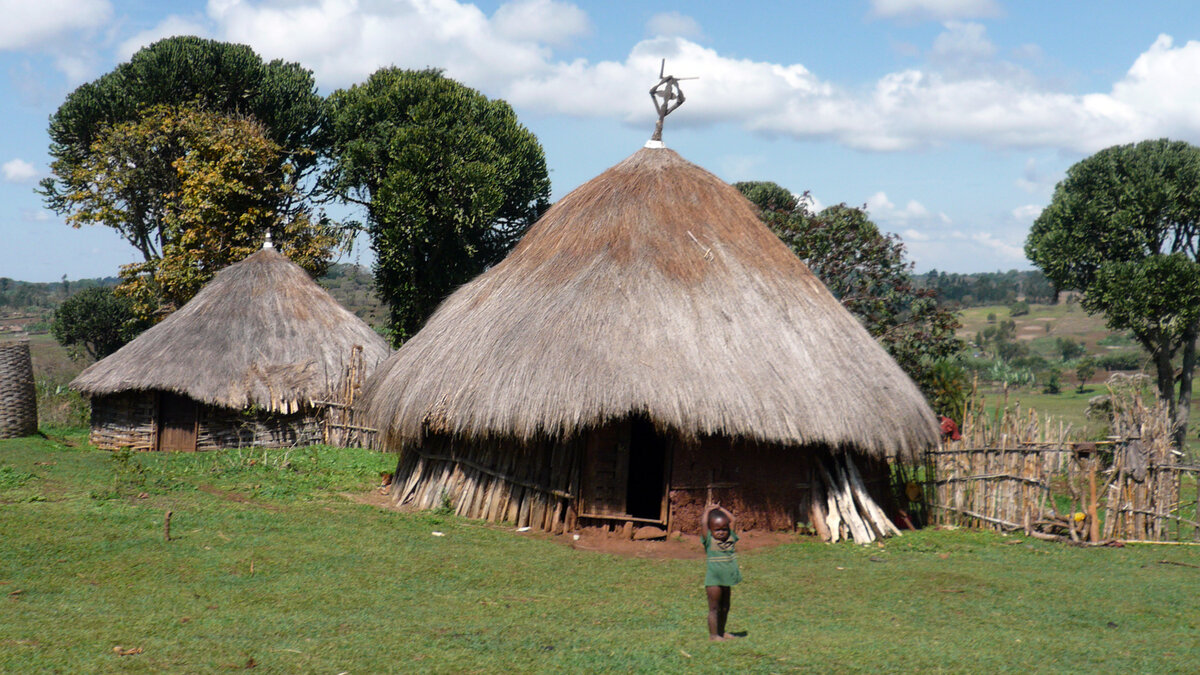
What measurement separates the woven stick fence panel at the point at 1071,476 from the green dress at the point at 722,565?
5661mm

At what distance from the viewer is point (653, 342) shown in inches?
437

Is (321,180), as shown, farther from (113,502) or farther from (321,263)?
(113,502)

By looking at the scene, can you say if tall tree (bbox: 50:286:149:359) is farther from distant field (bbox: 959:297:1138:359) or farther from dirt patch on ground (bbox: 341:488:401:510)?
distant field (bbox: 959:297:1138:359)

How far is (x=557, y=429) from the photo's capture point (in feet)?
34.8

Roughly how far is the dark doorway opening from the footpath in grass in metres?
3.07

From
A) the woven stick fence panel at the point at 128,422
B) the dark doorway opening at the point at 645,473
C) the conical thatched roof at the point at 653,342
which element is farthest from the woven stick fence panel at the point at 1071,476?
the woven stick fence panel at the point at 128,422

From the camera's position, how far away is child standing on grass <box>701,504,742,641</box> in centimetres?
675

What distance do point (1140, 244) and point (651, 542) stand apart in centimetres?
1535

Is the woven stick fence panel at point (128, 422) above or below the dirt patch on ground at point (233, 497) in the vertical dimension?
above

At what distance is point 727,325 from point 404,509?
465 centimetres

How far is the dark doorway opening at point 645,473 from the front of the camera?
1391 cm

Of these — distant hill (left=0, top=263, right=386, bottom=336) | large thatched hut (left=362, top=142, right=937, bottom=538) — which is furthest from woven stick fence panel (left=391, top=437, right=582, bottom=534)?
distant hill (left=0, top=263, right=386, bottom=336)

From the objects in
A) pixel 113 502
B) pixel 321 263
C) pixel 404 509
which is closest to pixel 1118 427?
pixel 404 509

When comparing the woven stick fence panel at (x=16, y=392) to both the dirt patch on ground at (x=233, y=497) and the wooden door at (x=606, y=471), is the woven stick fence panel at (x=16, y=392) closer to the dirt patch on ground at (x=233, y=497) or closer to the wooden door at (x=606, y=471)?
the dirt patch on ground at (x=233, y=497)
